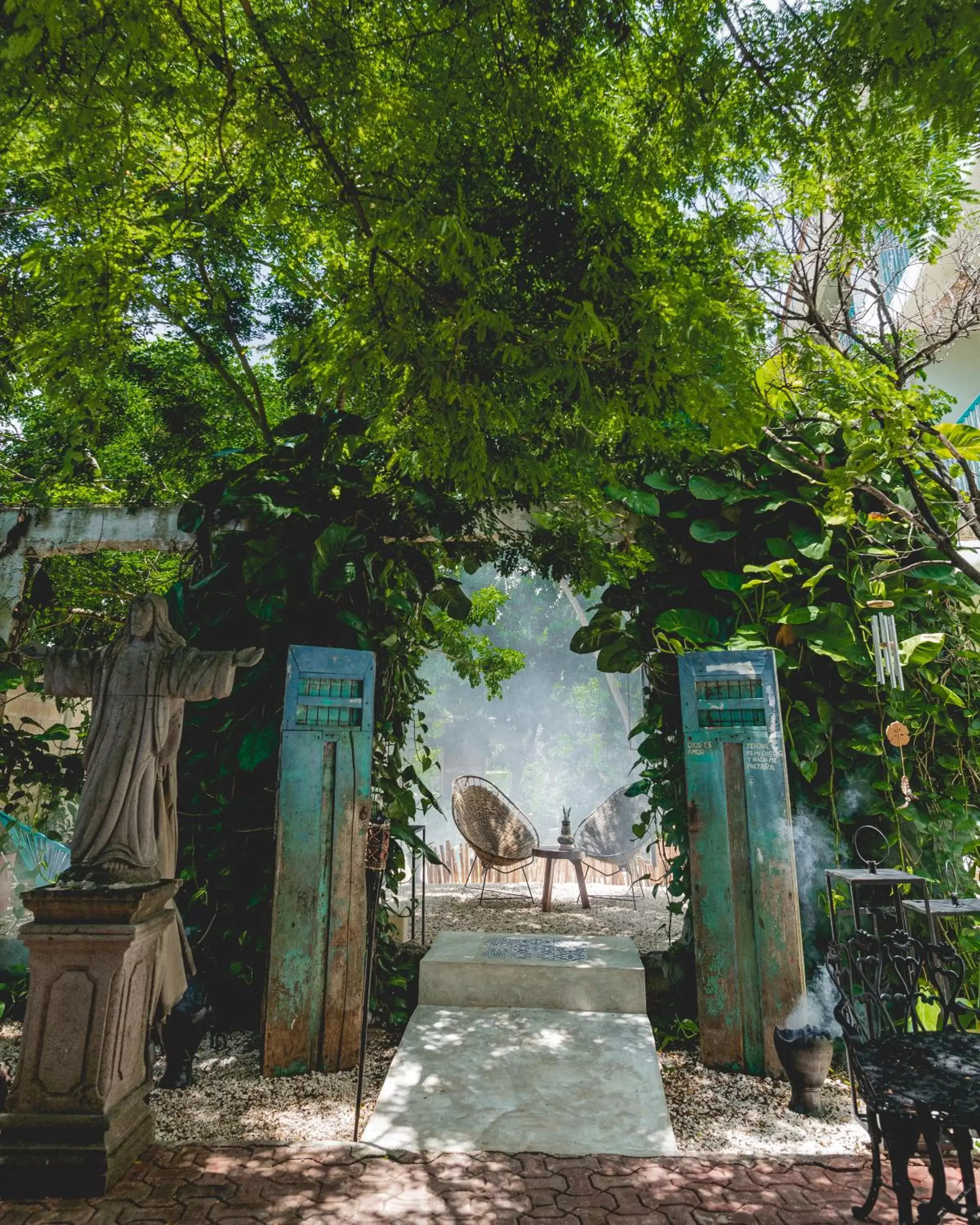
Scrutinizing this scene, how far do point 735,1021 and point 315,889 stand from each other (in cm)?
218

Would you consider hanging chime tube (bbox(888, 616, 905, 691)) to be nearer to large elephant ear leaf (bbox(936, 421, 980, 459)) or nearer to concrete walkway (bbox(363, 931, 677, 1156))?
large elephant ear leaf (bbox(936, 421, 980, 459))

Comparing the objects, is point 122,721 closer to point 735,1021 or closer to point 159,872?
point 159,872

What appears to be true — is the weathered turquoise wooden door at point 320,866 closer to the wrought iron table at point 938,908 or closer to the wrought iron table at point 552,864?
the wrought iron table at point 938,908

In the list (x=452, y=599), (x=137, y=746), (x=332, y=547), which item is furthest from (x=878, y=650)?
(x=137, y=746)

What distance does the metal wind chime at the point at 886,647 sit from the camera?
3.79 m

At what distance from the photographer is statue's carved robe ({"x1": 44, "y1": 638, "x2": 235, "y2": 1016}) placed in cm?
280

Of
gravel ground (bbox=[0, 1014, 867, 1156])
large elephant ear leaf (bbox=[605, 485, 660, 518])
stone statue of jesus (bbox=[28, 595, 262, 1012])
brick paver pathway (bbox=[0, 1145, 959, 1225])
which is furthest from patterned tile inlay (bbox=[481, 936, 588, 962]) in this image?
large elephant ear leaf (bbox=[605, 485, 660, 518])

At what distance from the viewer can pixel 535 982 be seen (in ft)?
13.3

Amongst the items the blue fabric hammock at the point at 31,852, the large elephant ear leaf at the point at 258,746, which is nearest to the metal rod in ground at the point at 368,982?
the large elephant ear leaf at the point at 258,746

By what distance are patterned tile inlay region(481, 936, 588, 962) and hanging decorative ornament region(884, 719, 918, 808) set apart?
1993mm

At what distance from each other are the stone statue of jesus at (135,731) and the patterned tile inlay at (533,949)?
6.34ft

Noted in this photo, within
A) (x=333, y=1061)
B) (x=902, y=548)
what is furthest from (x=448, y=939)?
(x=902, y=548)

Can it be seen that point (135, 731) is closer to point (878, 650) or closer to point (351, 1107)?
point (351, 1107)

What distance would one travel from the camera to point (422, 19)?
2334 millimetres
